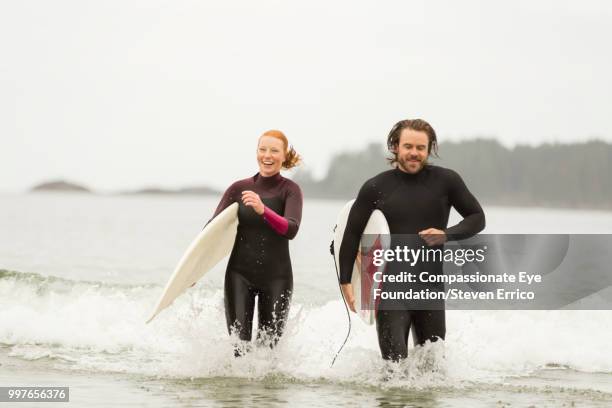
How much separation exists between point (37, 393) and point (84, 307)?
534 centimetres

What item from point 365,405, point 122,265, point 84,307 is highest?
point 122,265

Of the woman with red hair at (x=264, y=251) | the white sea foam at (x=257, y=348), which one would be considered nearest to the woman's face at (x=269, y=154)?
the woman with red hair at (x=264, y=251)

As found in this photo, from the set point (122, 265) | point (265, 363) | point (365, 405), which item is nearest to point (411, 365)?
point (365, 405)

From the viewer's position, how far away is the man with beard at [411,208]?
6.57 metres

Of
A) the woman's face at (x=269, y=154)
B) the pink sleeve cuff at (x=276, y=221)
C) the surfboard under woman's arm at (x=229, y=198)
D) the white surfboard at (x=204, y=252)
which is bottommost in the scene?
the white surfboard at (x=204, y=252)

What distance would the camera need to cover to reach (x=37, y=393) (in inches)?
282

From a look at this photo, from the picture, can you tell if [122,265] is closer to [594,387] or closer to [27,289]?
[27,289]

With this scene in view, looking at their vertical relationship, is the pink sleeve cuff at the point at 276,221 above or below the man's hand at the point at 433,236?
above

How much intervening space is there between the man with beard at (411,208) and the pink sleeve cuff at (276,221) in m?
0.70

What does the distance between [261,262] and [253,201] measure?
0.59 metres

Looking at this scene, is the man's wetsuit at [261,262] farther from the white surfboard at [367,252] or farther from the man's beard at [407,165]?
the man's beard at [407,165]

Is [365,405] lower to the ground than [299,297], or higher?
lower

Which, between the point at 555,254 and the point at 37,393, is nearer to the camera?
the point at 37,393

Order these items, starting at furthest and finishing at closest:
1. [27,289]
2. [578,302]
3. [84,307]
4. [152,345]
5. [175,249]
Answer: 1. [175,249]
2. [578,302]
3. [27,289]
4. [84,307]
5. [152,345]
